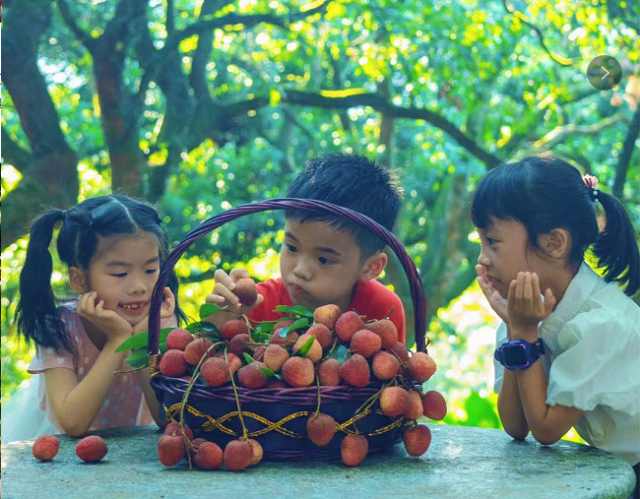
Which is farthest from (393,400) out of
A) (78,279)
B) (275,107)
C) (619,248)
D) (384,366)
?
(275,107)

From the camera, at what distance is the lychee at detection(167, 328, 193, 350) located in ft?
5.99

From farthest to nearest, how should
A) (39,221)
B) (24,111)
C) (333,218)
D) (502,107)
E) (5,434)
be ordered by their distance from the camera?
1. (502,107)
2. (24,111)
3. (5,434)
4. (39,221)
5. (333,218)

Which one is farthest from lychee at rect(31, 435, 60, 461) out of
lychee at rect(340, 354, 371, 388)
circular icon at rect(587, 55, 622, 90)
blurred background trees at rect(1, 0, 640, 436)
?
circular icon at rect(587, 55, 622, 90)

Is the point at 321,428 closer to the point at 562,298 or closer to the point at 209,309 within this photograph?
the point at 209,309

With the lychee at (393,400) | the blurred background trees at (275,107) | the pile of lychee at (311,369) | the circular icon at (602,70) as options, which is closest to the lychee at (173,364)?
the pile of lychee at (311,369)

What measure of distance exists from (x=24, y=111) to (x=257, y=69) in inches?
79.8

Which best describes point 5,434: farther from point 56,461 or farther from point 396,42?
point 396,42

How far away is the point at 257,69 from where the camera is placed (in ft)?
20.4

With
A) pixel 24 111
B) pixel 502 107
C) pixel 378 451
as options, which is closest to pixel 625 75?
pixel 502 107

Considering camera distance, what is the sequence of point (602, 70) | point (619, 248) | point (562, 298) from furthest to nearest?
point (602, 70) < point (619, 248) < point (562, 298)

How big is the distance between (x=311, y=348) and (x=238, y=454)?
0.85 ft

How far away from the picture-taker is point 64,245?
245 centimetres

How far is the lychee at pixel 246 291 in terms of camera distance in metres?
2.03

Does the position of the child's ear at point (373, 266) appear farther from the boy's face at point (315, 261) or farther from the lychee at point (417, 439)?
the lychee at point (417, 439)
